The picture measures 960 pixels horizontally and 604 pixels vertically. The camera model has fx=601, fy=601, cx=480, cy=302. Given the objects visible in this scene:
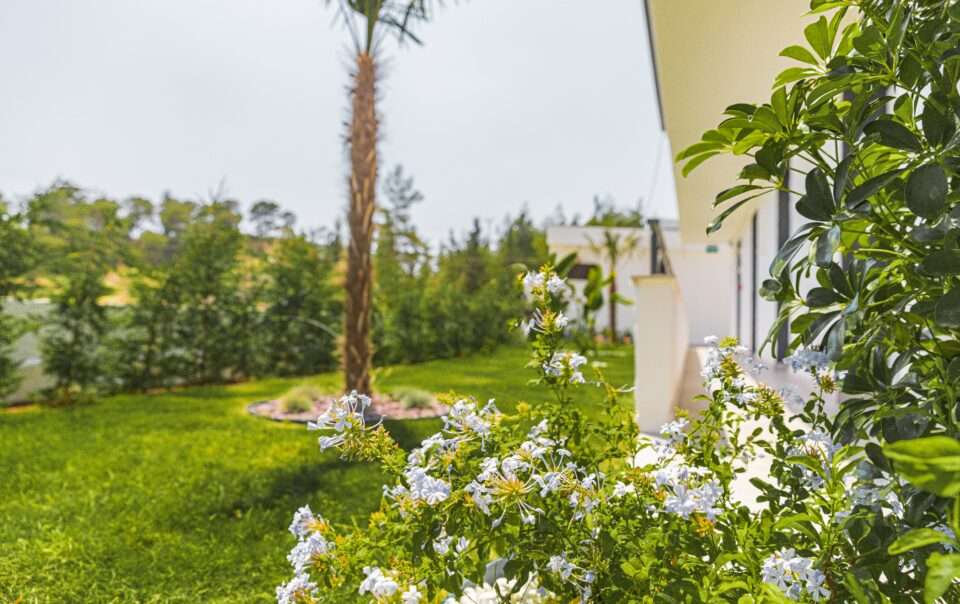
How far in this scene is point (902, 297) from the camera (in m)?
1.04

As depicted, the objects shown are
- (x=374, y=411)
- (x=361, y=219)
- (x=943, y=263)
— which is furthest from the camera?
(x=374, y=411)

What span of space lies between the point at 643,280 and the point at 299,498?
3.49m

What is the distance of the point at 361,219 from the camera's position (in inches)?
229

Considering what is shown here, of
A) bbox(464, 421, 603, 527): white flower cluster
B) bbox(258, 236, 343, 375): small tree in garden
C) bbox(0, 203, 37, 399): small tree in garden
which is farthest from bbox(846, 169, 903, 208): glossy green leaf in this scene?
bbox(258, 236, 343, 375): small tree in garden

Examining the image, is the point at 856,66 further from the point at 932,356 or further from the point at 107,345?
the point at 107,345

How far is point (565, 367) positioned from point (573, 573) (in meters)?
0.50

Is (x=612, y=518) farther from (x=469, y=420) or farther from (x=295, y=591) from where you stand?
(x=295, y=591)

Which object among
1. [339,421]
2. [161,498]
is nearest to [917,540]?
[339,421]

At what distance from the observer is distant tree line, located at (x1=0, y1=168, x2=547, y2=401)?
7.44 metres

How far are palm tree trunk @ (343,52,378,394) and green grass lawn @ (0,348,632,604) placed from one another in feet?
2.71

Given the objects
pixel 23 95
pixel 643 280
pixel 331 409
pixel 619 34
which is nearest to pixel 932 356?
pixel 331 409

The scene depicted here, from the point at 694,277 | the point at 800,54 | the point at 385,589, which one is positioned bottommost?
the point at 385,589

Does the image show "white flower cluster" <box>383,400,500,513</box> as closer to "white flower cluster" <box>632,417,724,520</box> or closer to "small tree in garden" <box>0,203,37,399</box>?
"white flower cluster" <box>632,417,724,520</box>

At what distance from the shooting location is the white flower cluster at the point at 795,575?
1.06 metres
